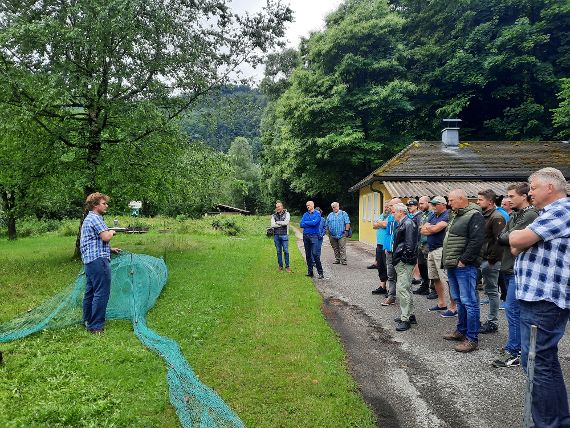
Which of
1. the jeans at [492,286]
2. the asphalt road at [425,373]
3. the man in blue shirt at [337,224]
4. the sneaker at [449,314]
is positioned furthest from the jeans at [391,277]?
the man in blue shirt at [337,224]

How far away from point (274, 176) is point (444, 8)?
19.0m

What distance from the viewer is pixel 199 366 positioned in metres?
4.62

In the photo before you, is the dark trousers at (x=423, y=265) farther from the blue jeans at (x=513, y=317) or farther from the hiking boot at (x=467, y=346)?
the blue jeans at (x=513, y=317)

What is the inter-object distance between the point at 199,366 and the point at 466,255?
3419 millimetres

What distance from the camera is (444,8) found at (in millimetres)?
28281

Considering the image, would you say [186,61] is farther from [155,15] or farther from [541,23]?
[541,23]

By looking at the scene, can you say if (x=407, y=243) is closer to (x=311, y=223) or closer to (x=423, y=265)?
(x=423, y=265)

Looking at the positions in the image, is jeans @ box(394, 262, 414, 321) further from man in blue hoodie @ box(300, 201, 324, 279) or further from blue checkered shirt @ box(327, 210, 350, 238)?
blue checkered shirt @ box(327, 210, 350, 238)

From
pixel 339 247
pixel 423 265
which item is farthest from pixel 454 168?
pixel 423 265

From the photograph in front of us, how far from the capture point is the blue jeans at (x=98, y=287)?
18.8ft

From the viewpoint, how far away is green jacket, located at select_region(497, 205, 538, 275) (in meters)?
4.29

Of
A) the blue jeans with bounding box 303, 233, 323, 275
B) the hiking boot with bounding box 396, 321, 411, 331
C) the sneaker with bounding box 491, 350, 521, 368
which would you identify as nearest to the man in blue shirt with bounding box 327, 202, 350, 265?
the blue jeans with bounding box 303, 233, 323, 275

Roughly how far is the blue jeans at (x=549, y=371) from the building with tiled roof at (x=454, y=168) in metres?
11.9

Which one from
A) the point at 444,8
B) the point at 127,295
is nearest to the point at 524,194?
the point at 127,295
